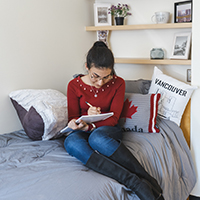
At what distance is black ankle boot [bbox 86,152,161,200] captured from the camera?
144 centimetres

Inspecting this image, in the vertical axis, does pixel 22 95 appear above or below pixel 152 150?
above

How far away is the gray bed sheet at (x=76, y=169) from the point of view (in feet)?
4.16

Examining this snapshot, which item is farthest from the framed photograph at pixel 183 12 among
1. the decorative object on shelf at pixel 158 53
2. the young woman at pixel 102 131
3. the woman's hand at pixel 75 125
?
the woman's hand at pixel 75 125

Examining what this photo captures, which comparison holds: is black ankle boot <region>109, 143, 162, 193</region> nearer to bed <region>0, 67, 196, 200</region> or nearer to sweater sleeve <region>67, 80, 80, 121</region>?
bed <region>0, 67, 196, 200</region>

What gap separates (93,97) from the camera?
188cm

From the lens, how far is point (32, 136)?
1.87 m

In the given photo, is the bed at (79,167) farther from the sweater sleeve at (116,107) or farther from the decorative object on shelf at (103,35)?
the decorative object on shelf at (103,35)

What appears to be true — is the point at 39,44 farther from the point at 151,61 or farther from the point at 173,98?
the point at 173,98

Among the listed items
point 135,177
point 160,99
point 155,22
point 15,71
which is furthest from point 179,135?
point 15,71

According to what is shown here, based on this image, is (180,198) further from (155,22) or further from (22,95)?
(155,22)

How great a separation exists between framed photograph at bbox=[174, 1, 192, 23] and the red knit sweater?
2.98 ft

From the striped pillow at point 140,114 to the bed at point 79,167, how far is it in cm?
4

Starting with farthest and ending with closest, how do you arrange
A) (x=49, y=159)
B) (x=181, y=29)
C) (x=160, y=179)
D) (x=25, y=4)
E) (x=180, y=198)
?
(x=181, y=29) → (x=25, y=4) → (x=180, y=198) → (x=160, y=179) → (x=49, y=159)

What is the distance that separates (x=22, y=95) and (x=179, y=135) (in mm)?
1137
